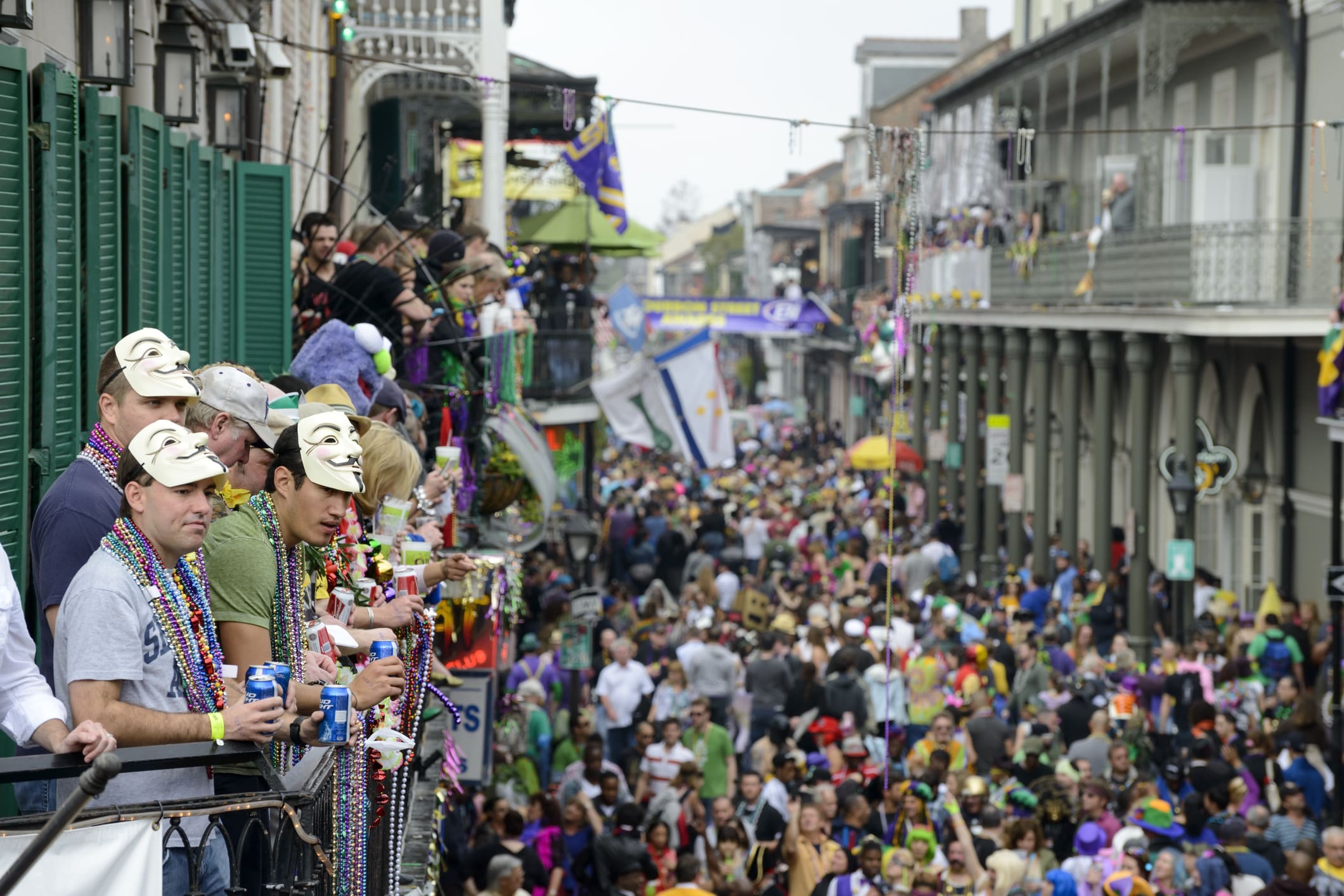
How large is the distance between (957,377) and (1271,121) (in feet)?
39.5

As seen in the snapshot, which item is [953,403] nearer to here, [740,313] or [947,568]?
[740,313]

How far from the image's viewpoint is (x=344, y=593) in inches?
234

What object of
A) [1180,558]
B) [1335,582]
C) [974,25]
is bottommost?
[1180,558]

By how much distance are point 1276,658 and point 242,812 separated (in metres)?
13.7

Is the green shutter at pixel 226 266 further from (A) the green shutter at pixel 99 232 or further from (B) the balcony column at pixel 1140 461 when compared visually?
(B) the balcony column at pixel 1140 461

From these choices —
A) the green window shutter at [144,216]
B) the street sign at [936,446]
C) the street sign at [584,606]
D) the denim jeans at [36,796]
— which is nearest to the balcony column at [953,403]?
the street sign at [936,446]

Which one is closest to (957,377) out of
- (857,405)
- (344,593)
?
(857,405)

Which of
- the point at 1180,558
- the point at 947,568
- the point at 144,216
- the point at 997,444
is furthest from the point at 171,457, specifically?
the point at 997,444

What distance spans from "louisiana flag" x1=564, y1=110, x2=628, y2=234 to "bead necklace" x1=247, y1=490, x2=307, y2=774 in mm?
13600

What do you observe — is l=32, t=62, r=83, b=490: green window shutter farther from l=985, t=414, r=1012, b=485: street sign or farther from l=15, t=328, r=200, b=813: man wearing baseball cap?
l=985, t=414, r=1012, b=485: street sign

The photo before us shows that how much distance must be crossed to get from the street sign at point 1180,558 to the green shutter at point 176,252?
11694 mm

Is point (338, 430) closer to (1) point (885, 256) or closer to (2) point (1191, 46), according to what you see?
(2) point (1191, 46)

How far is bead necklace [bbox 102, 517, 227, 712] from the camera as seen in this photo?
168 inches

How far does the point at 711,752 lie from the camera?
13258 millimetres
